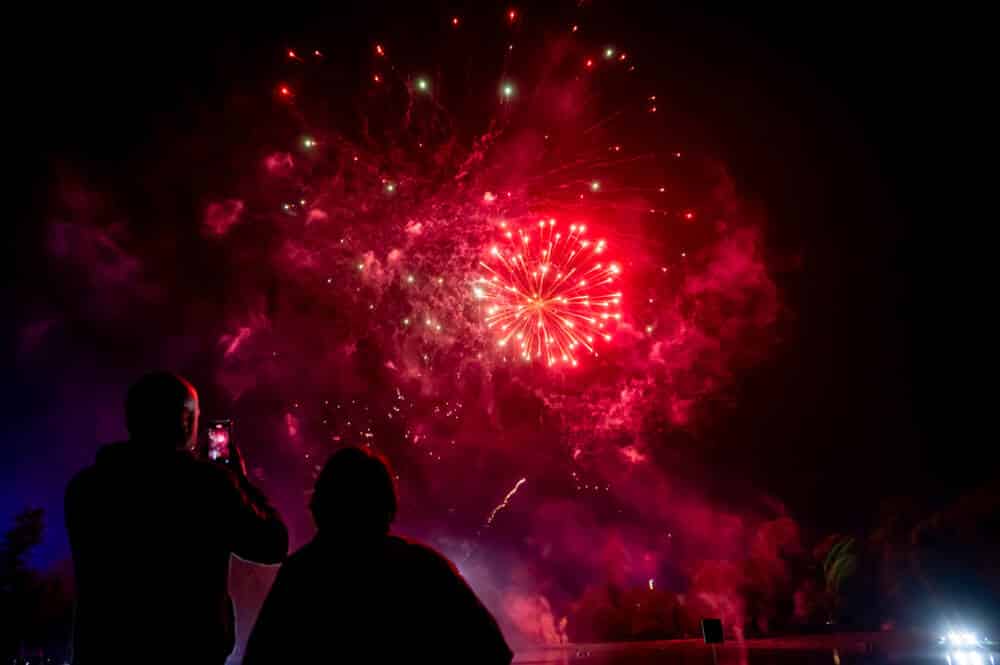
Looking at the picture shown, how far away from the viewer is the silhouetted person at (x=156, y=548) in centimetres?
262

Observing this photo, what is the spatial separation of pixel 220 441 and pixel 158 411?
2.35 ft

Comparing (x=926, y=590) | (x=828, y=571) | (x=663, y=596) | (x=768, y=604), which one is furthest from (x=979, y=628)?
(x=663, y=596)

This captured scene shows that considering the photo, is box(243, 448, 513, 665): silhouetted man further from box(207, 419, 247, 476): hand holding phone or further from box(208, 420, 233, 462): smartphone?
box(208, 420, 233, 462): smartphone

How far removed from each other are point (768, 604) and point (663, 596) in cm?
991

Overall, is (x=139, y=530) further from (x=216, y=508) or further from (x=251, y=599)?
(x=251, y=599)

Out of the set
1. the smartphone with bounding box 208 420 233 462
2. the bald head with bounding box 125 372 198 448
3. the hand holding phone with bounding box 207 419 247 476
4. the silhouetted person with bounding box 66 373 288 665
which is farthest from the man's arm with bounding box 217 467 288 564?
the smartphone with bounding box 208 420 233 462

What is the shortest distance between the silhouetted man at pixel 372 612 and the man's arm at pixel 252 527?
521 mm

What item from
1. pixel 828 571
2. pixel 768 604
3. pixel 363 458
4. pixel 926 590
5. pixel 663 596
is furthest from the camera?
pixel 663 596

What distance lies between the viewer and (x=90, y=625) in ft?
8.75

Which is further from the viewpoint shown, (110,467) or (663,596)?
(663,596)

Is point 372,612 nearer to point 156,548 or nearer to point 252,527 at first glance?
point 252,527

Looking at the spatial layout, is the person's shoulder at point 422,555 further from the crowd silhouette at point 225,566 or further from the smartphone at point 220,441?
the smartphone at point 220,441

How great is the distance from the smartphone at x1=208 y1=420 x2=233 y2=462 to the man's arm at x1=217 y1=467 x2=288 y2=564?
61 centimetres

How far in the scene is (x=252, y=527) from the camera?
2.76 metres
